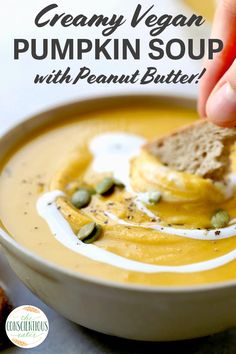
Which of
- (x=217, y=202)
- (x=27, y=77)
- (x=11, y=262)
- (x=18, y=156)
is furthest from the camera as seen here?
(x=27, y=77)

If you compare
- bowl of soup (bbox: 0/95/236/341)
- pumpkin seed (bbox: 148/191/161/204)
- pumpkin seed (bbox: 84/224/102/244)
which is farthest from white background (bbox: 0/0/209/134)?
pumpkin seed (bbox: 84/224/102/244)

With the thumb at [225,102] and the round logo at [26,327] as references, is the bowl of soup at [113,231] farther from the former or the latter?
the thumb at [225,102]

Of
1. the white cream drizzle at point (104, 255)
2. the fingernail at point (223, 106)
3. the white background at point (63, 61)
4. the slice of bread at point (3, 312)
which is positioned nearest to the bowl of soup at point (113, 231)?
the white cream drizzle at point (104, 255)

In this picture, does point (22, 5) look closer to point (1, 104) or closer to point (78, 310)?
point (1, 104)

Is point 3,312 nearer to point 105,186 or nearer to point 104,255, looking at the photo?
point 104,255

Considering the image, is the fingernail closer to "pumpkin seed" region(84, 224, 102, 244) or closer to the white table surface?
"pumpkin seed" region(84, 224, 102, 244)

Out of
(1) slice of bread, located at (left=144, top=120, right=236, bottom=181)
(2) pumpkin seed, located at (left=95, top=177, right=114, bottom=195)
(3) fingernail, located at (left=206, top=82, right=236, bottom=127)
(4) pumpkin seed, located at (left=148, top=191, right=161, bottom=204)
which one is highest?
(3) fingernail, located at (left=206, top=82, right=236, bottom=127)

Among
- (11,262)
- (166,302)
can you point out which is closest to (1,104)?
(11,262)
